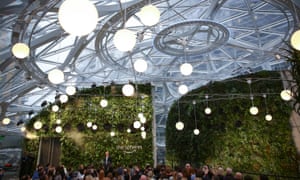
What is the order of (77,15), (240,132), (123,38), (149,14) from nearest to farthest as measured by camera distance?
1. (77,15)
2. (123,38)
3. (149,14)
4. (240,132)

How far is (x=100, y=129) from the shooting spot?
12062 mm

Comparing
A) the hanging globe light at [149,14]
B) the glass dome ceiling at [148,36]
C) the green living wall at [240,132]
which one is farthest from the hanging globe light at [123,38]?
the green living wall at [240,132]

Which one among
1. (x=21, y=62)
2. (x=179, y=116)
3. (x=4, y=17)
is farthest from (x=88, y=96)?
(x=4, y=17)

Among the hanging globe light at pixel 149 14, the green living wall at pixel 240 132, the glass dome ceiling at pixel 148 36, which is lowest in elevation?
the green living wall at pixel 240 132

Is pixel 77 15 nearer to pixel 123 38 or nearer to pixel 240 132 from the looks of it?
pixel 123 38

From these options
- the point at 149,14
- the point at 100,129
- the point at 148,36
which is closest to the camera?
the point at 149,14

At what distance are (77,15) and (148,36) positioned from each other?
10580 millimetres

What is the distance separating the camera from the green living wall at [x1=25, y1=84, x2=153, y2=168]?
452 inches

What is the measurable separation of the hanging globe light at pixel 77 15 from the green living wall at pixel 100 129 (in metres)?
9.76

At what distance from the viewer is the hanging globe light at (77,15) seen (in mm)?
1970

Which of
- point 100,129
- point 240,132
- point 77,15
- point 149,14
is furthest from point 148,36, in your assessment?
point 77,15

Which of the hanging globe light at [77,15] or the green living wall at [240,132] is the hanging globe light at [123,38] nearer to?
the hanging globe light at [77,15]

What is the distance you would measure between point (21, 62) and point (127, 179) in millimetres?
6523

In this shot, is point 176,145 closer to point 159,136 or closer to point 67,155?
point 67,155
